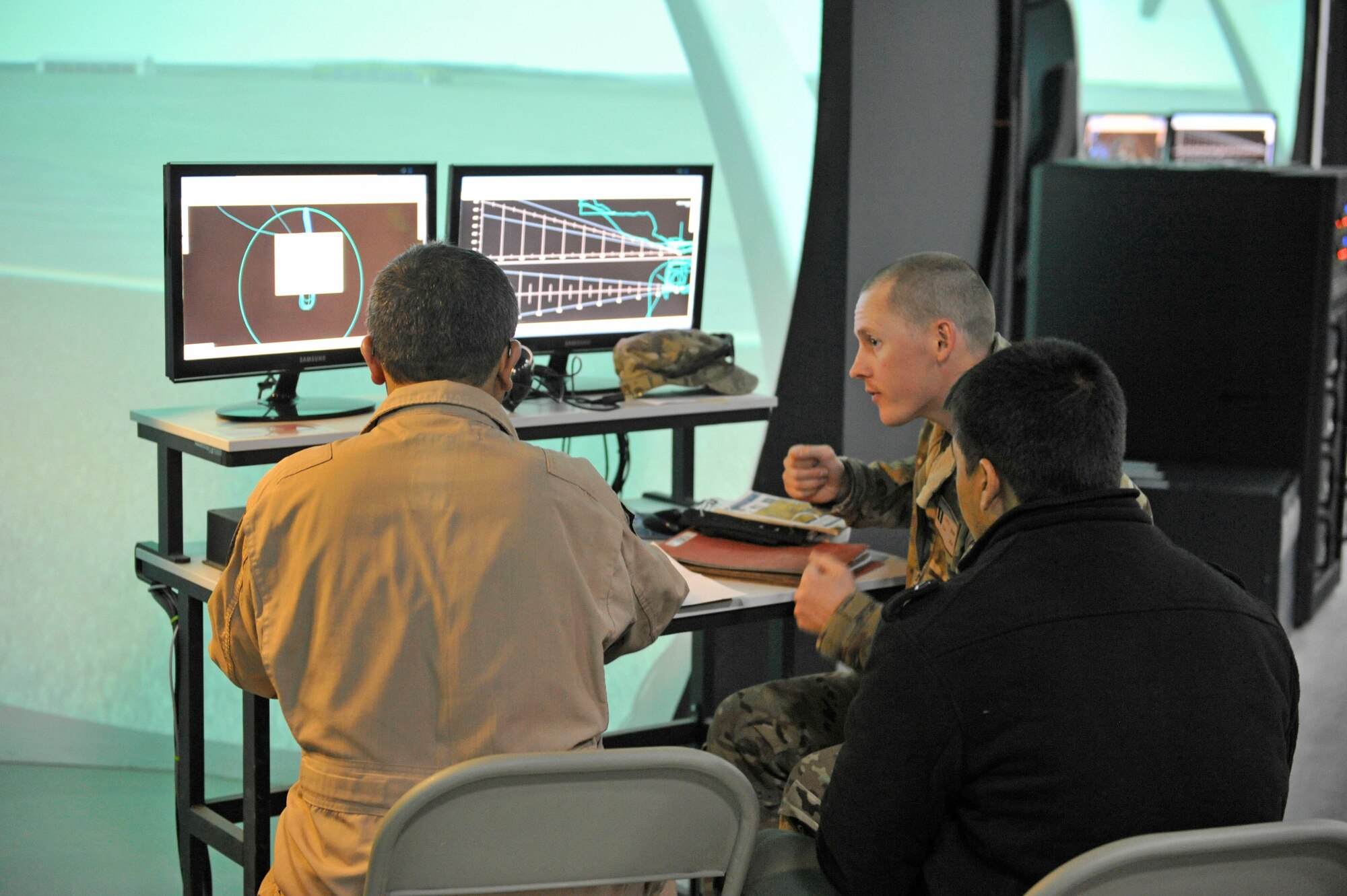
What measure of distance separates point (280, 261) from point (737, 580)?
100cm

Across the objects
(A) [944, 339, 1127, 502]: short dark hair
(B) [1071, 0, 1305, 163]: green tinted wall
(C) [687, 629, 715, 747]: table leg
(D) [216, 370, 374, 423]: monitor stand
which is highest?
(B) [1071, 0, 1305, 163]: green tinted wall

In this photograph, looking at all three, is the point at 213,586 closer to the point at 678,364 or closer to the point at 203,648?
the point at 203,648

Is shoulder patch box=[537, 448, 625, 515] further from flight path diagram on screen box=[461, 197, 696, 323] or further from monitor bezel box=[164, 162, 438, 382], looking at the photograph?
flight path diagram on screen box=[461, 197, 696, 323]

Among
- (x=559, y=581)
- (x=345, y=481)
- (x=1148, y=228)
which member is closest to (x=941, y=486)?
(x=559, y=581)

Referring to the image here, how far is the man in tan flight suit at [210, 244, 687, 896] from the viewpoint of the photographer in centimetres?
149

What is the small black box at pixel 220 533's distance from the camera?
234cm

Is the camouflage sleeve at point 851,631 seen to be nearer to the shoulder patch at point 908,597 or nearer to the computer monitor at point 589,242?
the shoulder patch at point 908,597

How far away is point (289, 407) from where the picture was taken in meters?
2.52

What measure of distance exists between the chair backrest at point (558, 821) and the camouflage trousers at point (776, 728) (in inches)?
32.8

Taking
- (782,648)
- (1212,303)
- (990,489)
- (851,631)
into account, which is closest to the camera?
(990,489)

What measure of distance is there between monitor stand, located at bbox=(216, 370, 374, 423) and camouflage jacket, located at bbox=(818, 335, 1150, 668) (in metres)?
0.92

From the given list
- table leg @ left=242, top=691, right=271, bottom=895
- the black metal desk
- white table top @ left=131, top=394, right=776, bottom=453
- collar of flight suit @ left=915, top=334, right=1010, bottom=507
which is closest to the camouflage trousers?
the black metal desk

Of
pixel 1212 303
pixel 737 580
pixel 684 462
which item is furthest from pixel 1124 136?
pixel 737 580

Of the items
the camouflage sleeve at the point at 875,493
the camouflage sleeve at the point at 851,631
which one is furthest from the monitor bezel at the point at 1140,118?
the camouflage sleeve at the point at 851,631
